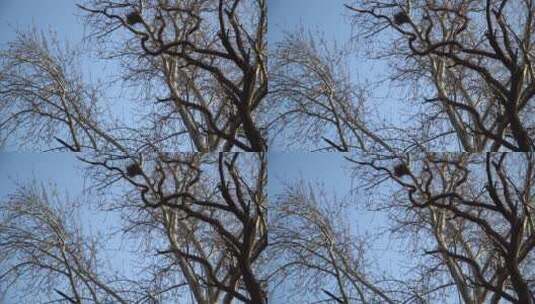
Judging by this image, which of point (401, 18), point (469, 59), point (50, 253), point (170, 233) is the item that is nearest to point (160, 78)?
point (170, 233)

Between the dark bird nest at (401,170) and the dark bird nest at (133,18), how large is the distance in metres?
0.82

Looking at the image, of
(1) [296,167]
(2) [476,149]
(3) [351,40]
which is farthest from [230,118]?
(2) [476,149]

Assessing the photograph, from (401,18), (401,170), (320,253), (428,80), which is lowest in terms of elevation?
(320,253)

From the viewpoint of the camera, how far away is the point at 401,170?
234 cm

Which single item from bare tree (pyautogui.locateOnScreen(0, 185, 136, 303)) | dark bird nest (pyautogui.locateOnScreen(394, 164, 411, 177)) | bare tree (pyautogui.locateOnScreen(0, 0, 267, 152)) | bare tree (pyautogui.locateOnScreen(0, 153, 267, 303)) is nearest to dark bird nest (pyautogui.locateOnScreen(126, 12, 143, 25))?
bare tree (pyautogui.locateOnScreen(0, 0, 267, 152))

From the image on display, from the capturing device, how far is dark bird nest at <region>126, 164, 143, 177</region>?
93.6 inches

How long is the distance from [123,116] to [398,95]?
2.45ft

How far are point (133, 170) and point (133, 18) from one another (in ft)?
1.40

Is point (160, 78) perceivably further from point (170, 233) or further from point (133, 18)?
point (170, 233)

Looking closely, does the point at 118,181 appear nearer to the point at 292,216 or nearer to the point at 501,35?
the point at 292,216

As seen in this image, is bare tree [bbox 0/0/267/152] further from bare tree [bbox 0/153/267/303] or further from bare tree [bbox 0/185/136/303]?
bare tree [bbox 0/185/136/303]

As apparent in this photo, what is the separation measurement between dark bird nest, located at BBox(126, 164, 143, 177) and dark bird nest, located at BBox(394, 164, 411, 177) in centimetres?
70

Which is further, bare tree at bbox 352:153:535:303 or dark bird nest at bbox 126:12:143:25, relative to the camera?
dark bird nest at bbox 126:12:143:25

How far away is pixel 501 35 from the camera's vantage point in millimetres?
2359
